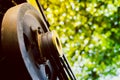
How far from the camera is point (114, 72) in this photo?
44.8ft

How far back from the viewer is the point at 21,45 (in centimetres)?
340

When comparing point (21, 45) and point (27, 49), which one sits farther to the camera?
point (27, 49)

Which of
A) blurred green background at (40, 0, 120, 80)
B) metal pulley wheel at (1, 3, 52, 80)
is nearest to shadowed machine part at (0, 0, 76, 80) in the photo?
metal pulley wheel at (1, 3, 52, 80)

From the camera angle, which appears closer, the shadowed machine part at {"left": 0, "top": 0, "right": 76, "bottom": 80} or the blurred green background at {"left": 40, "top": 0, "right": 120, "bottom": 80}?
the shadowed machine part at {"left": 0, "top": 0, "right": 76, "bottom": 80}

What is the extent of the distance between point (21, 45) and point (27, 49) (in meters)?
0.32

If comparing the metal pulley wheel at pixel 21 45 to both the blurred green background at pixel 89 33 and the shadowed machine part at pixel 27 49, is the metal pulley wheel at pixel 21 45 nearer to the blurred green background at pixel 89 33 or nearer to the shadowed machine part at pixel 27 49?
the shadowed machine part at pixel 27 49

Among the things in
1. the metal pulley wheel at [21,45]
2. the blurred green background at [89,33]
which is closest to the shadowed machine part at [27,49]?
the metal pulley wheel at [21,45]

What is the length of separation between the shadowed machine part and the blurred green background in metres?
7.09

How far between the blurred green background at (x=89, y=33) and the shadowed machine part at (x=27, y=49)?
709 centimetres

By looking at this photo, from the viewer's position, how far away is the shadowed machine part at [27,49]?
3.36 metres

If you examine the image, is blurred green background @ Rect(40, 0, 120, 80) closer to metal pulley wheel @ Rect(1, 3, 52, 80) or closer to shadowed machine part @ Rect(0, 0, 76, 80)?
shadowed machine part @ Rect(0, 0, 76, 80)

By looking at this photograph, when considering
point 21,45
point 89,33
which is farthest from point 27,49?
point 89,33

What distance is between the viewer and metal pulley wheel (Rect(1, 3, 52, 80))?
3342 millimetres

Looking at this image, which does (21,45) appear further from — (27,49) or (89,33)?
(89,33)
